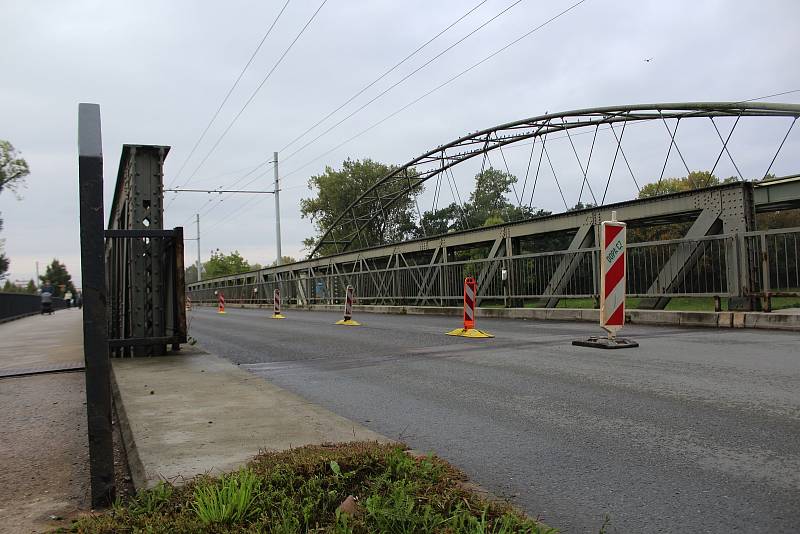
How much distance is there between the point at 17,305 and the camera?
33156 millimetres

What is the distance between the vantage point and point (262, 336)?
14.5 meters

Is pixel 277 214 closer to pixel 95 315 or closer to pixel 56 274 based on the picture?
pixel 95 315

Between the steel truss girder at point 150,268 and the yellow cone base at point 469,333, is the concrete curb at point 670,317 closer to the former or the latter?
the yellow cone base at point 469,333

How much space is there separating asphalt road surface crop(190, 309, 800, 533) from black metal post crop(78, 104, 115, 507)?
6.70 ft

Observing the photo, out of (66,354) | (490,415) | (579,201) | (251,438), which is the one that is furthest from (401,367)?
(579,201)

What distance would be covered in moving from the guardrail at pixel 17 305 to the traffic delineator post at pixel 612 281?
91.6ft

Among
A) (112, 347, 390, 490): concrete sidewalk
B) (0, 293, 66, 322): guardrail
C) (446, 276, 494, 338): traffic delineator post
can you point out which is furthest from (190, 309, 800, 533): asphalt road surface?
(0, 293, 66, 322): guardrail

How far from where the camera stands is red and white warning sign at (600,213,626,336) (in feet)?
29.7

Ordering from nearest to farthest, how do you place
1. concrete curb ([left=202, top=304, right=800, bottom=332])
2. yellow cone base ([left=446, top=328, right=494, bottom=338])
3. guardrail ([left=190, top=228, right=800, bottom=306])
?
concrete curb ([left=202, top=304, right=800, bottom=332]), yellow cone base ([left=446, top=328, right=494, bottom=338]), guardrail ([left=190, top=228, right=800, bottom=306])

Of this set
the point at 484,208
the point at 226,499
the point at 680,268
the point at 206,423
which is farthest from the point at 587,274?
the point at 484,208

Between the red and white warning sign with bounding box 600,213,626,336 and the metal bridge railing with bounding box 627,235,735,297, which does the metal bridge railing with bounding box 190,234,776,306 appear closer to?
the metal bridge railing with bounding box 627,235,735,297

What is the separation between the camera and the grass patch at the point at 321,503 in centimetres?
254

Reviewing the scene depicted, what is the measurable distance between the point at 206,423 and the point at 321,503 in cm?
188

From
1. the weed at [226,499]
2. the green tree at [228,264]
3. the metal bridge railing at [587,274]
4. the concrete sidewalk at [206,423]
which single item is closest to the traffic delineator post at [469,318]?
the metal bridge railing at [587,274]
